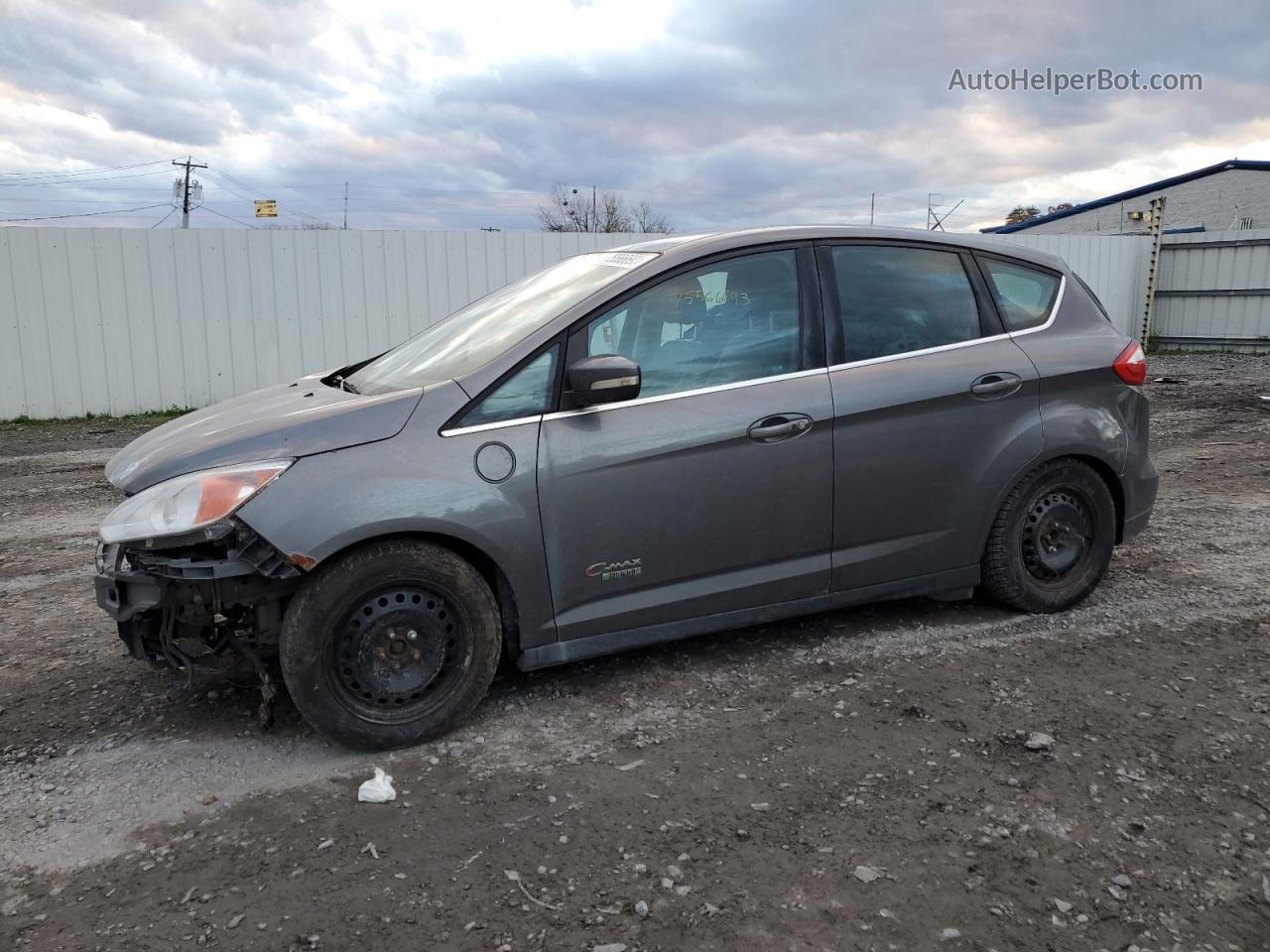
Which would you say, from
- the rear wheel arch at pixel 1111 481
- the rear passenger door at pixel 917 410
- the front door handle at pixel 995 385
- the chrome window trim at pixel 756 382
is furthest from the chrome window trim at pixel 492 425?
the rear wheel arch at pixel 1111 481

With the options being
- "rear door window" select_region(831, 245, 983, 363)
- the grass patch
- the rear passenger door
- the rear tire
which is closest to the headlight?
the rear passenger door

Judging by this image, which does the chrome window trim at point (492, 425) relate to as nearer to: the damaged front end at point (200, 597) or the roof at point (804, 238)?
the damaged front end at point (200, 597)

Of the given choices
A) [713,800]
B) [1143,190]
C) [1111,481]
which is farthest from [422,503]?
[1143,190]

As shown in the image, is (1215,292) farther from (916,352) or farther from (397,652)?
(397,652)

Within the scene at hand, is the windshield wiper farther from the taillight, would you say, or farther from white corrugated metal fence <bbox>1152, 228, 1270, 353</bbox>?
white corrugated metal fence <bbox>1152, 228, 1270, 353</bbox>

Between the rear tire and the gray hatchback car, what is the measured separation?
0.05 feet

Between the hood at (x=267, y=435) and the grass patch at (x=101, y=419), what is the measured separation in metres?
8.73

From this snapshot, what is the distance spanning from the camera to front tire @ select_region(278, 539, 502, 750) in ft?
10.2

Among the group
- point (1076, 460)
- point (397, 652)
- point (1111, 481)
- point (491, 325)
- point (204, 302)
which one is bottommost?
point (397, 652)

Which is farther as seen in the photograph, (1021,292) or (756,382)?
(1021,292)

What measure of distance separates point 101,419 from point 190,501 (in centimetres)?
1016

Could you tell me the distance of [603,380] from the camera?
333 centimetres

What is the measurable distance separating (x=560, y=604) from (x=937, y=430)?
1741mm

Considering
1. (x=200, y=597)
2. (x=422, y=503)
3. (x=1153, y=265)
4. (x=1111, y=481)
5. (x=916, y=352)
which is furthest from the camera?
(x=1153, y=265)
